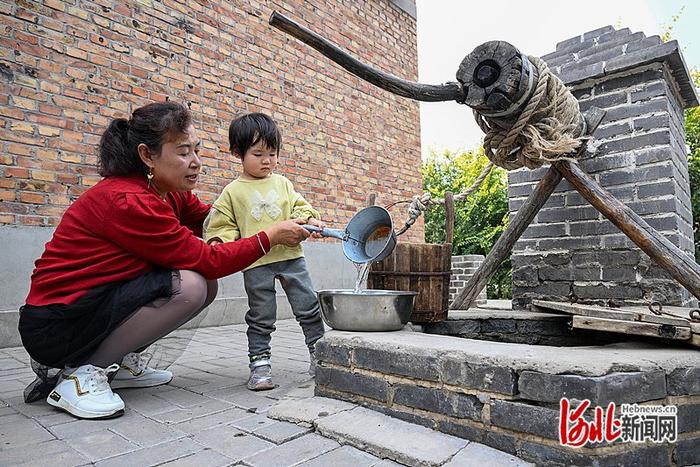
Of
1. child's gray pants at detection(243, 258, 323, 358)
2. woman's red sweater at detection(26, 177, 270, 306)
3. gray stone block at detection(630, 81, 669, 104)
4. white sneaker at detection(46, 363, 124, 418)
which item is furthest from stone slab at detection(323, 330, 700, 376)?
gray stone block at detection(630, 81, 669, 104)

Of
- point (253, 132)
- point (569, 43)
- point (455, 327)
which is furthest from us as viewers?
point (569, 43)

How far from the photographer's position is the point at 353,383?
6.26ft

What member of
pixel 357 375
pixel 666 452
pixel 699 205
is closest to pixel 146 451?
pixel 357 375

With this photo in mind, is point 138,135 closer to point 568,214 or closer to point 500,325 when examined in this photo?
point 500,325

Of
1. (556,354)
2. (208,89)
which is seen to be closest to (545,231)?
(556,354)

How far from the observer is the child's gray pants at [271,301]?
2424 millimetres

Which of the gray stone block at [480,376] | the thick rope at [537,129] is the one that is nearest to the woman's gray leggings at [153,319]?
the gray stone block at [480,376]

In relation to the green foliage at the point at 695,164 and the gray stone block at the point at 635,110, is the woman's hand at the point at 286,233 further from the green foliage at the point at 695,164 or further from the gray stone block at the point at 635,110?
the green foliage at the point at 695,164

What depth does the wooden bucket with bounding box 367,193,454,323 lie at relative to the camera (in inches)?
94.7

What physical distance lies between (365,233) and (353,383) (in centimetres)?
72

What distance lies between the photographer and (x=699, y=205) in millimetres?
8844

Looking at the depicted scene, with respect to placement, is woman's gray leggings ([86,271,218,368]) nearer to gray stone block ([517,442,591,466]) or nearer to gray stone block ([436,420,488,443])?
gray stone block ([436,420,488,443])

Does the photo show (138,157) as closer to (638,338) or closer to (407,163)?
(638,338)

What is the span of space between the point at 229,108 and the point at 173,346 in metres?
2.99
